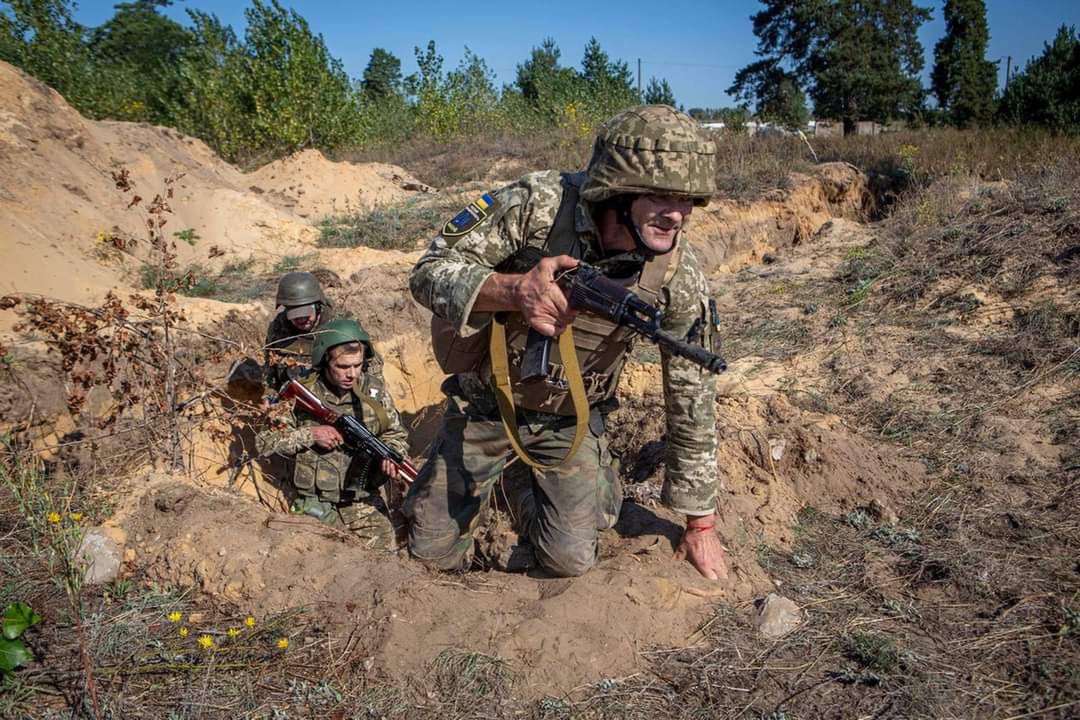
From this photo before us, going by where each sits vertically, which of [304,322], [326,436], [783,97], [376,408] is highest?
[783,97]

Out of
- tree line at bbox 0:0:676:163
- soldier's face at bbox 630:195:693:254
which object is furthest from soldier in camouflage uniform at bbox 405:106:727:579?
tree line at bbox 0:0:676:163

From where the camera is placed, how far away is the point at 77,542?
265cm

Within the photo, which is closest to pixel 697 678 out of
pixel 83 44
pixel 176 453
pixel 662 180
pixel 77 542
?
pixel 662 180

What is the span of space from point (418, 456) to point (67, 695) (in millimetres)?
3544

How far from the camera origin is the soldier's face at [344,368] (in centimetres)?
437

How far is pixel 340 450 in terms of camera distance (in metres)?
4.65

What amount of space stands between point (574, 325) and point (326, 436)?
2.12 m

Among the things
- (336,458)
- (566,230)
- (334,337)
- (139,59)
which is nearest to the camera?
(566,230)

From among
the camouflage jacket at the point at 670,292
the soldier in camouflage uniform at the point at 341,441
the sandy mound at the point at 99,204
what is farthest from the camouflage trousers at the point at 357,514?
the camouflage jacket at the point at 670,292

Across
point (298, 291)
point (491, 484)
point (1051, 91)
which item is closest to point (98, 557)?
point (491, 484)

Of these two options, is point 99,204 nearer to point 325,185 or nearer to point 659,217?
point 325,185

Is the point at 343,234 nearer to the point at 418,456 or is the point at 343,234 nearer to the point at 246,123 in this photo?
the point at 418,456

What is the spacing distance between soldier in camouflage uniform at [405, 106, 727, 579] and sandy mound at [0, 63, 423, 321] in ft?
8.24

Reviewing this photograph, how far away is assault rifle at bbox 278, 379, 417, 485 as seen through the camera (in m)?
4.30
